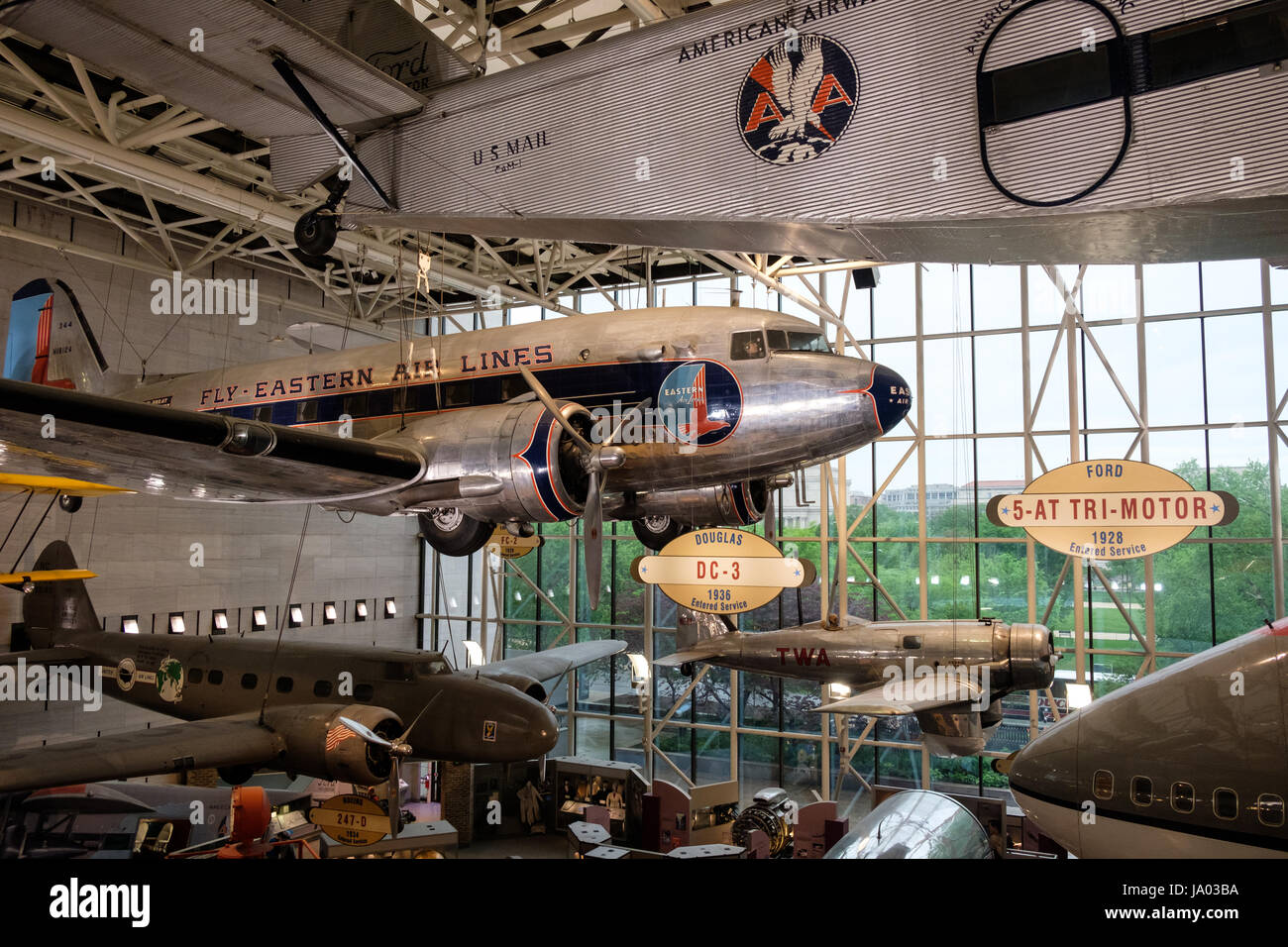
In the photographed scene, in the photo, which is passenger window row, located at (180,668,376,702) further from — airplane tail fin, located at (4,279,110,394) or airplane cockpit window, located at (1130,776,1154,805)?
airplane cockpit window, located at (1130,776,1154,805)

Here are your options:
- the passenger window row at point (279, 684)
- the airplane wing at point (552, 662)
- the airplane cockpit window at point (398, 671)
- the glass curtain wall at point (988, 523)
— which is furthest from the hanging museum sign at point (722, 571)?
the airplane wing at point (552, 662)

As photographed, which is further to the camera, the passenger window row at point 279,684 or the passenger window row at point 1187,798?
the passenger window row at point 279,684

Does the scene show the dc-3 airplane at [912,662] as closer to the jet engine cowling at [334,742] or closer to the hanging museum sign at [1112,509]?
the hanging museum sign at [1112,509]

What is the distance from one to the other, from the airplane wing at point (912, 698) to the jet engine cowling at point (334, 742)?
164 inches

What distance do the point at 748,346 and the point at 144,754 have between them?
21.7 ft

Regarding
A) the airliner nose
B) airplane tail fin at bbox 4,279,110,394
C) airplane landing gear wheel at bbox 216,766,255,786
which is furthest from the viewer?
airplane tail fin at bbox 4,279,110,394

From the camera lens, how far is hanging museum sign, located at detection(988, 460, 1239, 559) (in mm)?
4707

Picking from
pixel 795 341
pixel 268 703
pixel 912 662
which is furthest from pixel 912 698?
pixel 268 703

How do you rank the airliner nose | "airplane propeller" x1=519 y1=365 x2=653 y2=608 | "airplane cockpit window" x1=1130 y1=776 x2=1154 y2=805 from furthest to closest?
"airplane propeller" x1=519 y1=365 x2=653 y2=608, the airliner nose, "airplane cockpit window" x1=1130 y1=776 x2=1154 y2=805

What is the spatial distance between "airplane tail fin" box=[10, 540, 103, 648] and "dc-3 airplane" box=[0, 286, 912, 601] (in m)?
5.43

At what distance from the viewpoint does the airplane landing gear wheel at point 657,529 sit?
895 centimetres

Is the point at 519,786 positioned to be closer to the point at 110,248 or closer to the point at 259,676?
the point at 259,676

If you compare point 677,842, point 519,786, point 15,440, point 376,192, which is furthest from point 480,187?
point 519,786

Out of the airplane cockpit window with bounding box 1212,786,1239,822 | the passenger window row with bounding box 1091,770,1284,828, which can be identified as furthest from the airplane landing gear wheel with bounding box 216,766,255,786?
the airplane cockpit window with bounding box 1212,786,1239,822
